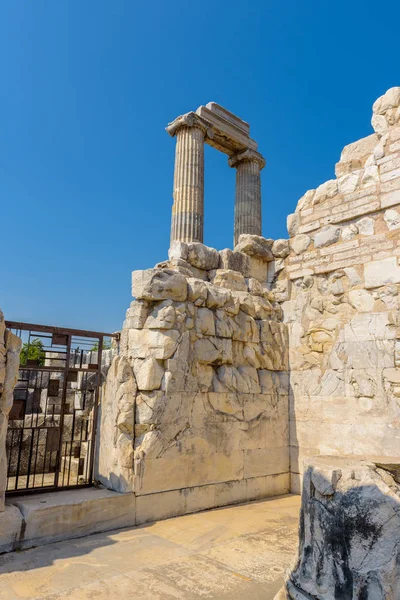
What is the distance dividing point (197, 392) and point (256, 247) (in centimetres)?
256

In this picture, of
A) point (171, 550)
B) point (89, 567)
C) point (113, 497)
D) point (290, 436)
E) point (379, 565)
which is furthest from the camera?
point (290, 436)

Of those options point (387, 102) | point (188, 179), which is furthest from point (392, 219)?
point (188, 179)

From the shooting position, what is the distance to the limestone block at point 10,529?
139 inches

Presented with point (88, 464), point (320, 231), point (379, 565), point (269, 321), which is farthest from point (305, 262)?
point (379, 565)

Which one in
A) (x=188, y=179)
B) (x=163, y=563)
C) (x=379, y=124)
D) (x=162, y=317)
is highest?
(x=188, y=179)

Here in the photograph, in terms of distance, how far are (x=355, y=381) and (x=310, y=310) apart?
46.6 inches

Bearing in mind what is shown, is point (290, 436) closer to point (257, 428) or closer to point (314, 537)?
point (257, 428)

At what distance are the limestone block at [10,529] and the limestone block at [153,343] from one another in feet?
6.12

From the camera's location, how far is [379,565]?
235 centimetres

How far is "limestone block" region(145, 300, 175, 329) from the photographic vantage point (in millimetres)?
4847

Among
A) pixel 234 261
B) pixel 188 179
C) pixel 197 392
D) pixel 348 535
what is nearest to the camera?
pixel 348 535

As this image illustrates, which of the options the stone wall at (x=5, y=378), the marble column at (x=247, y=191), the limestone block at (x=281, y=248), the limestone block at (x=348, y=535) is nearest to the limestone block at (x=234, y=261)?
the limestone block at (x=281, y=248)

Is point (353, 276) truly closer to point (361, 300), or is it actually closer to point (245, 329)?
point (361, 300)

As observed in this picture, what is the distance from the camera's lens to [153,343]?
15.8 ft
